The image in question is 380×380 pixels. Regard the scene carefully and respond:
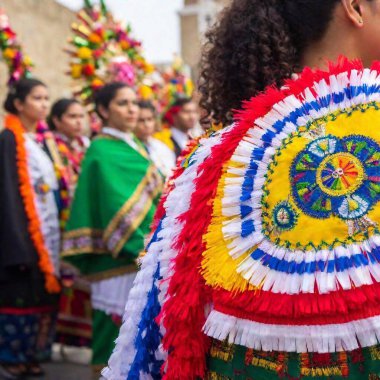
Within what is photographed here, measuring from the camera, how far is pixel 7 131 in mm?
5453

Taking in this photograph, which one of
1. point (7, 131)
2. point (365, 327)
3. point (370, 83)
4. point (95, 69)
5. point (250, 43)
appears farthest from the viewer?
point (95, 69)

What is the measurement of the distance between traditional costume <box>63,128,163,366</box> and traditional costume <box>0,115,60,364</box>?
2.15 feet

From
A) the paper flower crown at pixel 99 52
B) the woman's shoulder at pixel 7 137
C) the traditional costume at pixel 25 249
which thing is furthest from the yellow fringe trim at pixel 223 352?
the paper flower crown at pixel 99 52

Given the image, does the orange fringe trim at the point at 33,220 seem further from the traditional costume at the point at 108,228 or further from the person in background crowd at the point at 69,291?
the traditional costume at the point at 108,228

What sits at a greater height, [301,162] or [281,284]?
[301,162]

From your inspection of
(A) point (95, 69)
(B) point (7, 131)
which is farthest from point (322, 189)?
(A) point (95, 69)

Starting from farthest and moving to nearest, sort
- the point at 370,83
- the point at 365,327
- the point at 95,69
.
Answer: the point at 95,69 → the point at 370,83 → the point at 365,327

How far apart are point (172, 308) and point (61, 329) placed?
453cm

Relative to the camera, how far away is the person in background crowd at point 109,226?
177 inches

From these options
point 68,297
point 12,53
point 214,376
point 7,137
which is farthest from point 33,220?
point 214,376

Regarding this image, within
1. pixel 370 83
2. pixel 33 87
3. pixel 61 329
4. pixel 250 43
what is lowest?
pixel 61 329

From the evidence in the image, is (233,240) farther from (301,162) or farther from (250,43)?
(250,43)

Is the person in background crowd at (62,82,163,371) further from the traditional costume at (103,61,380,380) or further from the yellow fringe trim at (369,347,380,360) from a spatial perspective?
the yellow fringe trim at (369,347,380,360)

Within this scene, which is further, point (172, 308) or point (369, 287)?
point (172, 308)
